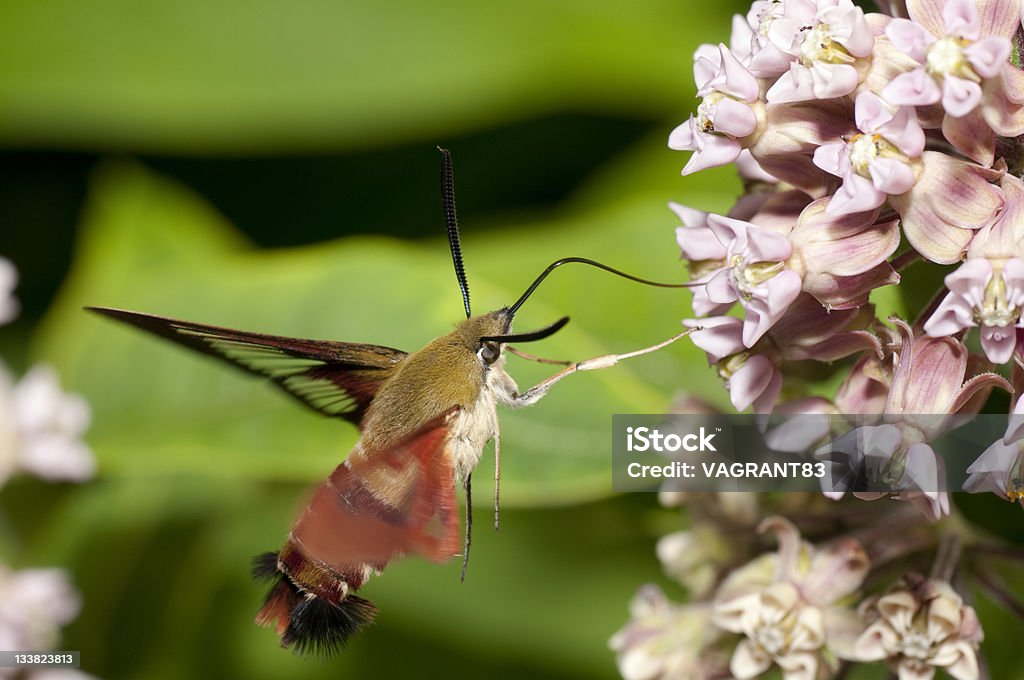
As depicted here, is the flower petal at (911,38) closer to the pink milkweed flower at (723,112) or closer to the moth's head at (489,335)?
the pink milkweed flower at (723,112)

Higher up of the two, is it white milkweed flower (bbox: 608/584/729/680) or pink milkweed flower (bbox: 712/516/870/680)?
pink milkweed flower (bbox: 712/516/870/680)

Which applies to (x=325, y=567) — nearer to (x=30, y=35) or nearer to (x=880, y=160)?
(x=880, y=160)

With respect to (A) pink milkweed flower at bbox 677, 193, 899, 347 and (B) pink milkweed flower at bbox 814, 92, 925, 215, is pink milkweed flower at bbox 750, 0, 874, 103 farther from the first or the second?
(A) pink milkweed flower at bbox 677, 193, 899, 347

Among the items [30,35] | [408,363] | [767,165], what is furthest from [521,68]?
[767,165]

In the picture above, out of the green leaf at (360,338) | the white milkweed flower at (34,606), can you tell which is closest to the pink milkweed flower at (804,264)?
the green leaf at (360,338)

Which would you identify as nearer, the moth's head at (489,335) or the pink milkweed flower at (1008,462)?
the pink milkweed flower at (1008,462)

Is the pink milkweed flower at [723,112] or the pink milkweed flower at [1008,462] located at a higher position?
the pink milkweed flower at [723,112]

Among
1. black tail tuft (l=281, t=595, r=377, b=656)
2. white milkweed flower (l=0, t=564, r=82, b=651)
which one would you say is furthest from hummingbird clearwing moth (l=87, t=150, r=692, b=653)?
white milkweed flower (l=0, t=564, r=82, b=651)

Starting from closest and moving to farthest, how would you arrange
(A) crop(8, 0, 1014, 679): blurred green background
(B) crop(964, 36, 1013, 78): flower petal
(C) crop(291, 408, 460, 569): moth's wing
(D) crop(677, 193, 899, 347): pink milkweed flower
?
(B) crop(964, 36, 1013, 78): flower petal → (D) crop(677, 193, 899, 347): pink milkweed flower → (C) crop(291, 408, 460, 569): moth's wing → (A) crop(8, 0, 1014, 679): blurred green background

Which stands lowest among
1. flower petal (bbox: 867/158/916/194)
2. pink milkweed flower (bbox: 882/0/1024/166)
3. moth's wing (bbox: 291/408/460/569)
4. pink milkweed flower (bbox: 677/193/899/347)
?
moth's wing (bbox: 291/408/460/569)
